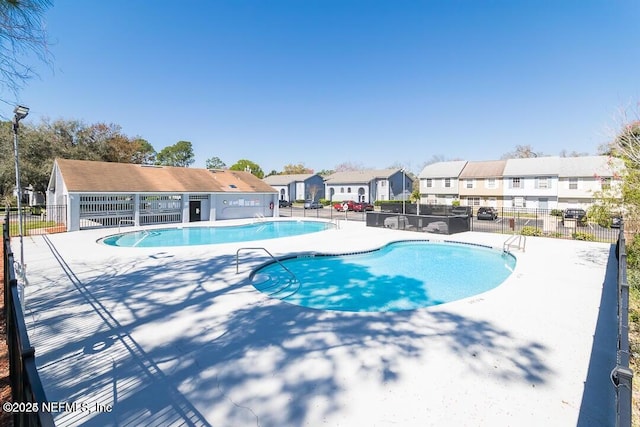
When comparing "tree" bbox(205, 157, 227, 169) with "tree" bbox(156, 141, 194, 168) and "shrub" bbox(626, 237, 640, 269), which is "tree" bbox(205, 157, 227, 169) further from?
"shrub" bbox(626, 237, 640, 269)

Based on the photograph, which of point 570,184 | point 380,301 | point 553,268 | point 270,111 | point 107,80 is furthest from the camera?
point 570,184

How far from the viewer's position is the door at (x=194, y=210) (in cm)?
2531

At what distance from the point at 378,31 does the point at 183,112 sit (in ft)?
64.5

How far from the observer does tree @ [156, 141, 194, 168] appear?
67875 millimetres

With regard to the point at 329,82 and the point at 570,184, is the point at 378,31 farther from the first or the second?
the point at 570,184

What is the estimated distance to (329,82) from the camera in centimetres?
2605

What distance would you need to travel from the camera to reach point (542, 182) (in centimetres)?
3606

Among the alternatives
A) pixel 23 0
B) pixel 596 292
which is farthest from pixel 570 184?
pixel 23 0

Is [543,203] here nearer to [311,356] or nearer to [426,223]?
[426,223]

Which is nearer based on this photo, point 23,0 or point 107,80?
point 23,0

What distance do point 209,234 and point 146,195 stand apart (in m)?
6.50

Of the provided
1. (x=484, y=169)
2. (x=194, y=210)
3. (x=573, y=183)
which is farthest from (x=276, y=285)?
(x=573, y=183)

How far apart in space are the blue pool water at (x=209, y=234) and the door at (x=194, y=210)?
2.95 m

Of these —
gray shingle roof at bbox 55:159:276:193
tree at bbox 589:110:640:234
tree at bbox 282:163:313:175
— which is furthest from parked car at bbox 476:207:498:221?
tree at bbox 282:163:313:175
